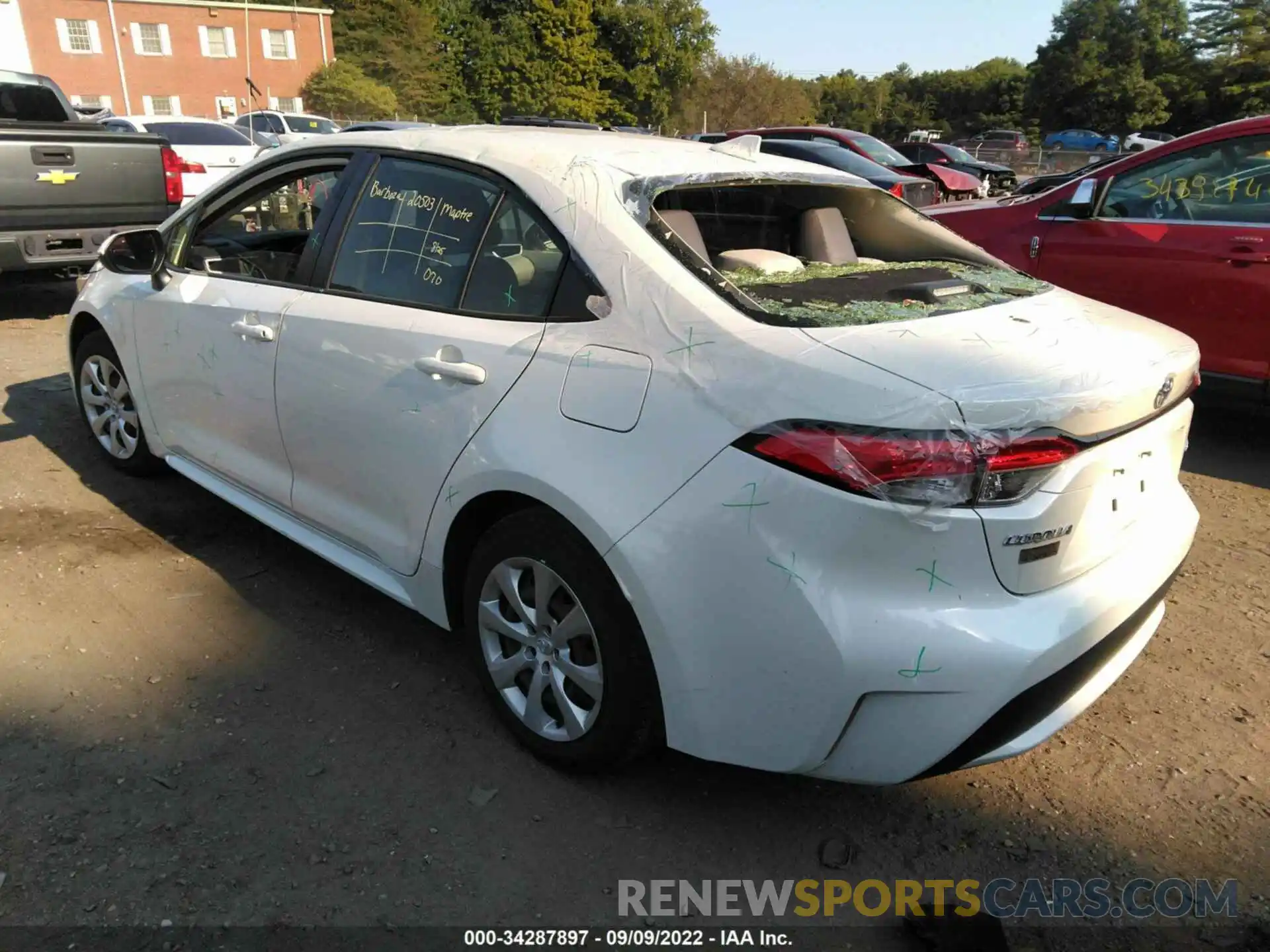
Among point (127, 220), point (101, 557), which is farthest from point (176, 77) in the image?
point (101, 557)

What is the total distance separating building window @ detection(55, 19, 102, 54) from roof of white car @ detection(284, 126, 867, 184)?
53.9 meters

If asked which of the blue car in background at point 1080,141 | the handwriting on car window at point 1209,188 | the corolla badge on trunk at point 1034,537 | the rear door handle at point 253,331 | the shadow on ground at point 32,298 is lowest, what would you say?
the shadow on ground at point 32,298

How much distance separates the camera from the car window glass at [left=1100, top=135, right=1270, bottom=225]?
15.3 feet

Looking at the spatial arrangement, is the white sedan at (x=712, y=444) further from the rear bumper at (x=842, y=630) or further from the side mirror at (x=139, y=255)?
the side mirror at (x=139, y=255)

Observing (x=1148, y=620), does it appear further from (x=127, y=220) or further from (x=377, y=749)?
(x=127, y=220)

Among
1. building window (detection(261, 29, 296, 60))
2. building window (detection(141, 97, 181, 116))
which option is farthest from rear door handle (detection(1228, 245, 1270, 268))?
building window (detection(141, 97, 181, 116))

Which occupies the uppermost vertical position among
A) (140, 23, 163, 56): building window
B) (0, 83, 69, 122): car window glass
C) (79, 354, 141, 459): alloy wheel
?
(140, 23, 163, 56): building window

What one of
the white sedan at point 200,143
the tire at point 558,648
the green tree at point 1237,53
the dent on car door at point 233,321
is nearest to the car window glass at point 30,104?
the white sedan at point 200,143

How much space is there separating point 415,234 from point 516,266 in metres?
0.48

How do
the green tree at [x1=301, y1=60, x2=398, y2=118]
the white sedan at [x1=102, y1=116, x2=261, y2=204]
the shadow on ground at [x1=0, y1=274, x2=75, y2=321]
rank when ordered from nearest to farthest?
the shadow on ground at [x1=0, y1=274, x2=75, y2=321] < the white sedan at [x1=102, y1=116, x2=261, y2=204] < the green tree at [x1=301, y1=60, x2=398, y2=118]

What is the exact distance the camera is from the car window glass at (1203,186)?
4.68 meters

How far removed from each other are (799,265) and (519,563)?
4.06 feet

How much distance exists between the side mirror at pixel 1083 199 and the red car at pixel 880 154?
8631mm

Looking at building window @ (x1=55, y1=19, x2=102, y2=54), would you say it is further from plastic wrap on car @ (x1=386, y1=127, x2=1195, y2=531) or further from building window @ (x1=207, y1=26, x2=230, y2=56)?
plastic wrap on car @ (x1=386, y1=127, x2=1195, y2=531)
